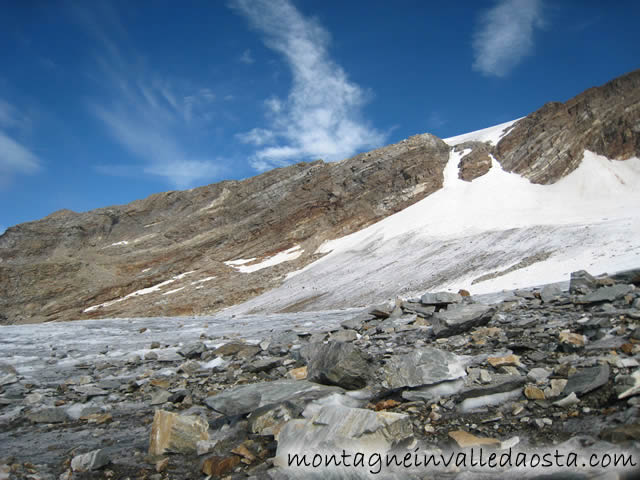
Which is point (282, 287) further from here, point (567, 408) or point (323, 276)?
point (567, 408)

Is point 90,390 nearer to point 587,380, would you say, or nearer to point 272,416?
point 272,416

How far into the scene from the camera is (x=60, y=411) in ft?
22.9

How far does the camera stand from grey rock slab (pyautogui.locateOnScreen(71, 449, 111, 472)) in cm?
468

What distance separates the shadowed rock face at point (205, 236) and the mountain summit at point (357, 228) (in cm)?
24

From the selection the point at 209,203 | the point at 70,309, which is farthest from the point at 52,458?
the point at 209,203

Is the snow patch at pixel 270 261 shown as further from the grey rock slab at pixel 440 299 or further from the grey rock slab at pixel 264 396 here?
the grey rock slab at pixel 264 396

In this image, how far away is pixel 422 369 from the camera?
5500 mm

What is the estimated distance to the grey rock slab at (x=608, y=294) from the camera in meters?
8.23

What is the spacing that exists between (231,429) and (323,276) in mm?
29136

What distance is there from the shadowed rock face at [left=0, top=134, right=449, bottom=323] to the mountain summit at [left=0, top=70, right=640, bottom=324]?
0.24 meters

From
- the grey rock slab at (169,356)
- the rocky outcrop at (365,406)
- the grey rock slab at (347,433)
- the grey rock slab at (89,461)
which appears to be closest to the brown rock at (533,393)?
the rocky outcrop at (365,406)

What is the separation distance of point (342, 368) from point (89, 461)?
3549 millimetres

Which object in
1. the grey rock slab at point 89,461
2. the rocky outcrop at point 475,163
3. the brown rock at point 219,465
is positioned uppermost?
the rocky outcrop at point 475,163

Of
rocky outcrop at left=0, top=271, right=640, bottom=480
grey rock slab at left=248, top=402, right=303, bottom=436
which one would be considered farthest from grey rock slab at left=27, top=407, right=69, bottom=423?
grey rock slab at left=248, top=402, right=303, bottom=436
